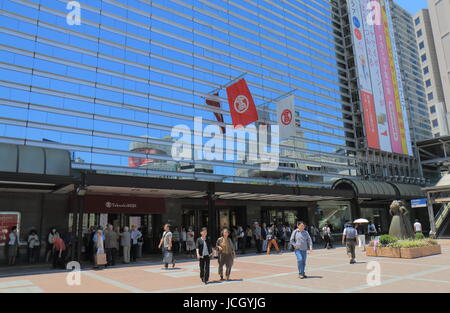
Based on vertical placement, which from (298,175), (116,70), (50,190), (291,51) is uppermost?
(291,51)

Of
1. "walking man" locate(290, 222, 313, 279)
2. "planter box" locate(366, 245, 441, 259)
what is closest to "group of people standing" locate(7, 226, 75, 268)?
"walking man" locate(290, 222, 313, 279)

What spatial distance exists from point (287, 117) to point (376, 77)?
1027 inches

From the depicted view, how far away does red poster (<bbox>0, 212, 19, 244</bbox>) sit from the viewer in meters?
17.9

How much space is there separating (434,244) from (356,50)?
3227cm

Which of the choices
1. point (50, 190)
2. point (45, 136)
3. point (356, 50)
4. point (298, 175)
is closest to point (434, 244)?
point (298, 175)

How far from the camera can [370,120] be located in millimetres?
43000

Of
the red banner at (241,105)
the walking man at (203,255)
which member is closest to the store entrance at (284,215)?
the red banner at (241,105)

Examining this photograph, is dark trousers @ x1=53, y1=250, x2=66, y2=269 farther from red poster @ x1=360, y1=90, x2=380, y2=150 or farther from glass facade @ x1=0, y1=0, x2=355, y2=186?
red poster @ x1=360, y1=90, x2=380, y2=150

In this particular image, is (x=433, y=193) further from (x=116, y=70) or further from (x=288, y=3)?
(x=116, y=70)

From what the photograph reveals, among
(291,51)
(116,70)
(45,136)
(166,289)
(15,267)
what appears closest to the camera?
(166,289)

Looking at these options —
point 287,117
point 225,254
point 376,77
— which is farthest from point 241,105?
point 376,77

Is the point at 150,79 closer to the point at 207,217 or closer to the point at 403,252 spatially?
the point at 207,217
